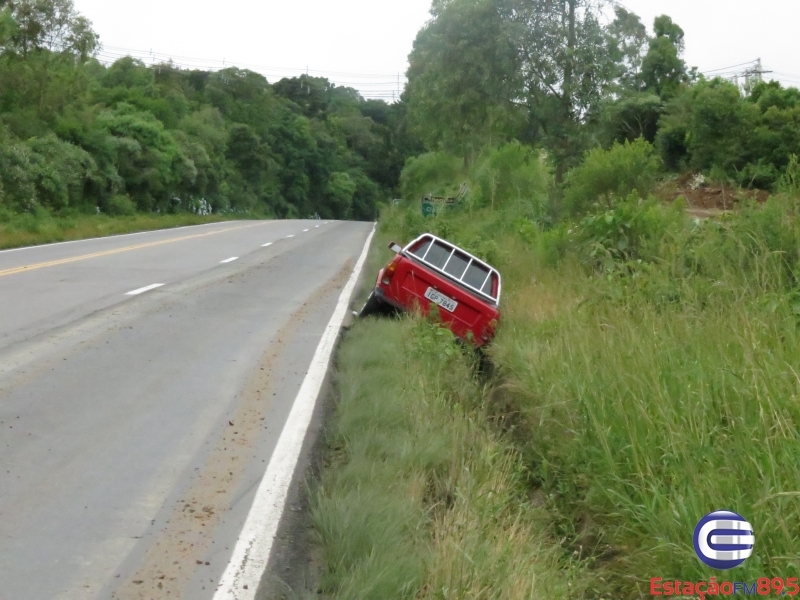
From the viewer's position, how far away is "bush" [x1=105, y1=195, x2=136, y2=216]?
45156mm

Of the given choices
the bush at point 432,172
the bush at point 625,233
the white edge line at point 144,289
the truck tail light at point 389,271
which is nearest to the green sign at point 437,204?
the bush at point 432,172

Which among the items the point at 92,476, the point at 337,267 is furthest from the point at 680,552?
the point at 337,267

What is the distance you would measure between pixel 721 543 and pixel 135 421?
465cm

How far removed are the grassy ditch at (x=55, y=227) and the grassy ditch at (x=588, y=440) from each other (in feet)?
57.0

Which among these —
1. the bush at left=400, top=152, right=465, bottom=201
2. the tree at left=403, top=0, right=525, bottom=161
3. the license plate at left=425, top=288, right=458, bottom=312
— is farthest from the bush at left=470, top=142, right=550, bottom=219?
the license plate at left=425, top=288, right=458, bottom=312

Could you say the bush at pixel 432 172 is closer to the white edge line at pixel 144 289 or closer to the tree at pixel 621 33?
the tree at pixel 621 33

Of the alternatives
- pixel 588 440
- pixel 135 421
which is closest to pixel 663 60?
pixel 588 440

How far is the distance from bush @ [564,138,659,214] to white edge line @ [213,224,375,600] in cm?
1099

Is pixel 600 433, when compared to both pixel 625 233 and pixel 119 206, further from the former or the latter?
pixel 119 206

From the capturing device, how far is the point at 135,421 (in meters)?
7.36

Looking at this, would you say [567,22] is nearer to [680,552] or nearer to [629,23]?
[629,23]

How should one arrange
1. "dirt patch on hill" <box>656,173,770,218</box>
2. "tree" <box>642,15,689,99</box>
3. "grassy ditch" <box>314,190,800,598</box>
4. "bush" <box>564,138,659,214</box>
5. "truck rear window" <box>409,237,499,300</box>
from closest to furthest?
1. "grassy ditch" <box>314,190,800,598</box>
2. "truck rear window" <box>409,237,499,300</box>
3. "bush" <box>564,138,659,214</box>
4. "dirt patch on hill" <box>656,173,770,218</box>
5. "tree" <box>642,15,689,99</box>

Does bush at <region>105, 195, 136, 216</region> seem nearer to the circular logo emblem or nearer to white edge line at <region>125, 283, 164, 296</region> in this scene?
white edge line at <region>125, 283, 164, 296</region>

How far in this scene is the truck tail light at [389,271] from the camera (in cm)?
1223
